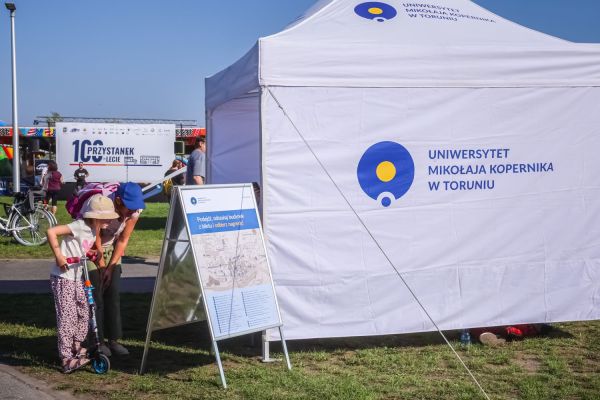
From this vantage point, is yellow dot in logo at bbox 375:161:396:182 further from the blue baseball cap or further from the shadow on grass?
the shadow on grass

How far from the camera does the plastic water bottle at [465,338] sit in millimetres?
7009

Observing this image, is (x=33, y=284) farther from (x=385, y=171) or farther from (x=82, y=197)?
(x=385, y=171)

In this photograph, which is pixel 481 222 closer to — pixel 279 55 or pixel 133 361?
pixel 279 55

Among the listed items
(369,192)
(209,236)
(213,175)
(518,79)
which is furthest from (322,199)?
(213,175)

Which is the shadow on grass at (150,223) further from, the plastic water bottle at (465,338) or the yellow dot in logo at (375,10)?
the plastic water bottle at (465,338)

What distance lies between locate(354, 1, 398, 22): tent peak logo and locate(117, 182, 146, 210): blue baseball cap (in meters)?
2.73

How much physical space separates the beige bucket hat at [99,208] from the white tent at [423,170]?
1.27 metres

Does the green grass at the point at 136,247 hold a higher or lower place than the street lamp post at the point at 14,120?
lower

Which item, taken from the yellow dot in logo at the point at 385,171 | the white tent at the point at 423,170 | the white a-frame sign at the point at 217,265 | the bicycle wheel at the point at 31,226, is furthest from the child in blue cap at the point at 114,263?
the bicycle wheel at the point at 31,226

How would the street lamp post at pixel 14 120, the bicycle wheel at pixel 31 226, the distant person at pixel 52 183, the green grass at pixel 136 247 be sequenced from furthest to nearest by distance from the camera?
the street lamp post at pixel 14 120
the distant person at pixel 52 183
the bicycle wheel at pixel 31 226
the green grass at pixel 136 247

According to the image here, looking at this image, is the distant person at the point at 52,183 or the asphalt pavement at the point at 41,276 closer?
the asphalt pavement at the point at 41,276

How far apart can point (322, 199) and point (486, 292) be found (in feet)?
5.81

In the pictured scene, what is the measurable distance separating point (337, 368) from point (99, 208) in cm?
233

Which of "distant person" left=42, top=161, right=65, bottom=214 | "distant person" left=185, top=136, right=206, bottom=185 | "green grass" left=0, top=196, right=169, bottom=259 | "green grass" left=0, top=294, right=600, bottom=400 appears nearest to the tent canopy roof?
"green grass" left=0, top=294, right=600, bottom=400
